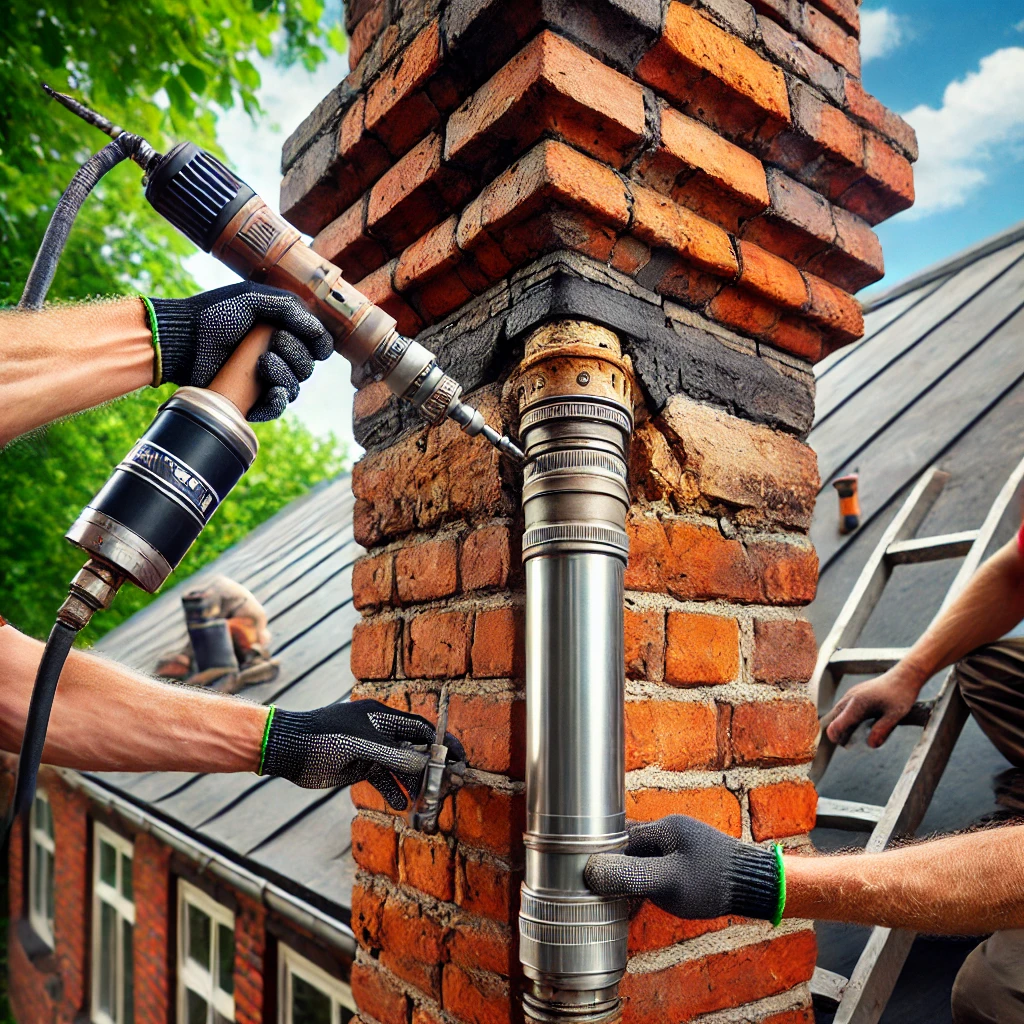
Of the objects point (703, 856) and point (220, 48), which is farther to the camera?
point (220, 48)

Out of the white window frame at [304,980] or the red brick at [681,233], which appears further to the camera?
the white window frame at [304,980]

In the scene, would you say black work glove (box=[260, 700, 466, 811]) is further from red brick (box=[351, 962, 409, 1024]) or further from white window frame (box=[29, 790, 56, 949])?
white window frame (box=[29, 790, 56, 949])

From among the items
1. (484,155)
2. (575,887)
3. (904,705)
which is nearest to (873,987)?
(904,705)

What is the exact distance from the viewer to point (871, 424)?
3.69 meters

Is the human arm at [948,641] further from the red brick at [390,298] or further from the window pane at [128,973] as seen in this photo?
the window pane at [128,973]

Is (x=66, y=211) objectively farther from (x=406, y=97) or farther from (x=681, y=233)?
(x=681, y=233)

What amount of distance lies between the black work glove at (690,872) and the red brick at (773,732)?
0.21 metres

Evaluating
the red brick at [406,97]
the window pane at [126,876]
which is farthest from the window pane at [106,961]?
the red brick at [406,97]

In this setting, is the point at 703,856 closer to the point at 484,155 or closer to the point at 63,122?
the point at 484,155

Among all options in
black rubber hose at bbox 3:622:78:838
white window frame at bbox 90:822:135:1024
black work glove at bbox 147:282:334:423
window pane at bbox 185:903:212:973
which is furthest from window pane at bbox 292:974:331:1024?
black work glove at bbox 147:282:334:423

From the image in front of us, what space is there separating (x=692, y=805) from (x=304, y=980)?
4.44m

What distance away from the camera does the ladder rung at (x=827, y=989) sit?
1.37 metres

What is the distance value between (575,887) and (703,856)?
17 centimetres

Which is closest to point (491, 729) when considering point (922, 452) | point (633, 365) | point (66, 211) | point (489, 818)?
point (489, 818)
